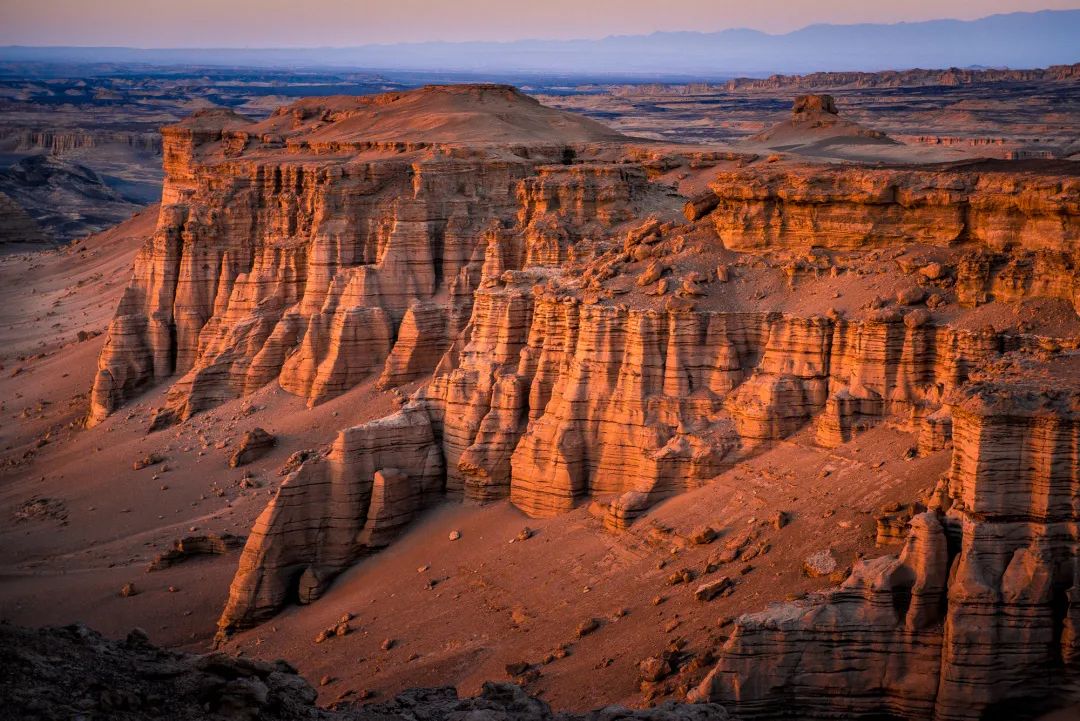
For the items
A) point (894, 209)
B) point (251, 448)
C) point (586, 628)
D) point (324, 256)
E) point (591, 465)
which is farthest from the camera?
point (324, 256)

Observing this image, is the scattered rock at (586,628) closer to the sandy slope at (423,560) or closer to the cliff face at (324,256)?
the sandy slope at (423,560)

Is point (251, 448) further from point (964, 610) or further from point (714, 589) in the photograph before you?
point (964, 610)

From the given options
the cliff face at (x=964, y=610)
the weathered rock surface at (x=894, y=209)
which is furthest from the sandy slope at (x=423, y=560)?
the weathered rock surface at (x=894, y=209)

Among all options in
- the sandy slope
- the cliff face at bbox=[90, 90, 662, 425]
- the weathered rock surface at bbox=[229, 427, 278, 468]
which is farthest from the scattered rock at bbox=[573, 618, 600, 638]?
the weathered rock surface at bbox=[229, 427, 278, 468]

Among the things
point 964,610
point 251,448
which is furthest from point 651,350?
point 251,448

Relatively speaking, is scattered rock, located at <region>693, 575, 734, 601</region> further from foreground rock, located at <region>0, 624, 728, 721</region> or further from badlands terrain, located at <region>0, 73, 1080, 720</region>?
foreground rock, located at <region>0, 624, 728, 721</region>

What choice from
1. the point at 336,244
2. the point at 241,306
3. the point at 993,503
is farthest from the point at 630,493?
the point at 241,306
